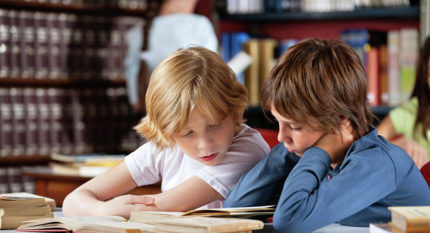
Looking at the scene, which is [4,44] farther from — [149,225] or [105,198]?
[149,225]

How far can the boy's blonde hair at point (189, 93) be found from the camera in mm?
1442

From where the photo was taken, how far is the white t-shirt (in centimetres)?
154

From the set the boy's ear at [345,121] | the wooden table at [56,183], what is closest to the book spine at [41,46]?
the wooden table at [56,183]

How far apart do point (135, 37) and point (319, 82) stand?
9.19 feet

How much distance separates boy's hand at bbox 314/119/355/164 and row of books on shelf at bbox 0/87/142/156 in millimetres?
2861

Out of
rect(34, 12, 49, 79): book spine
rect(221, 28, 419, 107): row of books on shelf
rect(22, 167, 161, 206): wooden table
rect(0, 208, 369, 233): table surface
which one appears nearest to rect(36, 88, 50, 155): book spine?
rect(34, 12, 49, 79): book spine

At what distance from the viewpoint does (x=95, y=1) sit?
4.07 m

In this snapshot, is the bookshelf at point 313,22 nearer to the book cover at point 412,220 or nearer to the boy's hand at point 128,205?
the boy's hand at point 128,205

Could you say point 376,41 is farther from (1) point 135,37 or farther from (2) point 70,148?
(2) point 70,148

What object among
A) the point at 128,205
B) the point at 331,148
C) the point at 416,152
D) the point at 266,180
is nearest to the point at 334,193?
the point at 331,148

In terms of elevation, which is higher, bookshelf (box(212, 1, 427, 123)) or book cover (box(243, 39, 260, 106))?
bookshelf (box(212, 1, 427, 123))

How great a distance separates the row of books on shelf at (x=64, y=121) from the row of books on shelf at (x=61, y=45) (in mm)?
114

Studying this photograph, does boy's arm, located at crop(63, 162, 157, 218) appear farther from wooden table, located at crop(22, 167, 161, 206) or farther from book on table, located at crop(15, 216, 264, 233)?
wooden table, located at crop(22, 167, 161, 206)

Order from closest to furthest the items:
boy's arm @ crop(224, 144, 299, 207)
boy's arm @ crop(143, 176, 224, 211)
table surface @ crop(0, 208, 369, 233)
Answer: table surface @ crop(0, 208, 369, 233) → boy's arm @ crop(224, 144, 299, 207) → boy's arm @ crop(143, 176, 224, 211)
